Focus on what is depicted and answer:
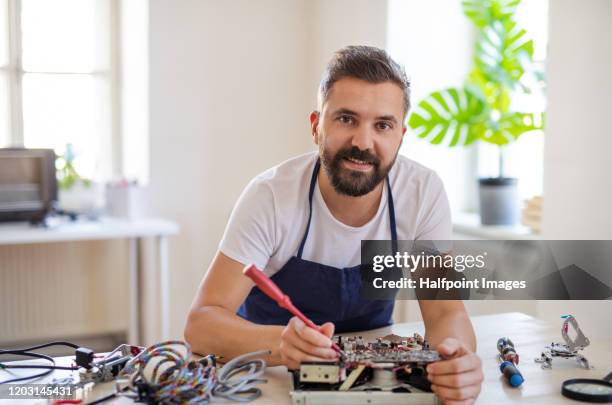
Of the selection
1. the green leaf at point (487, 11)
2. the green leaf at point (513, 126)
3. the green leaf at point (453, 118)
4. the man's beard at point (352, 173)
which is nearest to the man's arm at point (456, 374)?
the man's beard at point (352, 173)

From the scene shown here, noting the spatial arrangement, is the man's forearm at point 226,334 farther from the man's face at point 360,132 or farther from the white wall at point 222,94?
the white wall at point 222,94

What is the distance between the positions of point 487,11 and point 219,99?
1.46 m

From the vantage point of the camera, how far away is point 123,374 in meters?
1.26

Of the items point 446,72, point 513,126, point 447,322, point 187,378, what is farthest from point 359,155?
point 446,72

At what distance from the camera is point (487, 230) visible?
285cm

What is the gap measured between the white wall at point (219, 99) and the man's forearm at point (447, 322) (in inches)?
82.7

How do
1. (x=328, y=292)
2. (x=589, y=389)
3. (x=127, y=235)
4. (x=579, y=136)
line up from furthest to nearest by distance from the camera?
(x=127, y=235) → (x=579, y=136) → (x=328, y=292) → (x=589, y=389)

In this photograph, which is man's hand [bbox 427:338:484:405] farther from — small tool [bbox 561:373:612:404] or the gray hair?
the gray hair

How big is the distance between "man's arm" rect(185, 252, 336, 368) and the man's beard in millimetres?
296

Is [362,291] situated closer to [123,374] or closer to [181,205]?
[123,374]

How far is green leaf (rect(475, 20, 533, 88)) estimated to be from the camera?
2.79m

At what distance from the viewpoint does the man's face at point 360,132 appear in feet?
5.05

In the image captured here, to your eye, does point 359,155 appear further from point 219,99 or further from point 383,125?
point 219,99

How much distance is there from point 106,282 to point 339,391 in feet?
8.90
